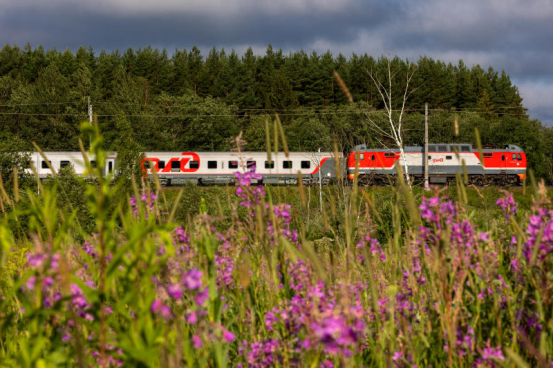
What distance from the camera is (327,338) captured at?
0.95 m

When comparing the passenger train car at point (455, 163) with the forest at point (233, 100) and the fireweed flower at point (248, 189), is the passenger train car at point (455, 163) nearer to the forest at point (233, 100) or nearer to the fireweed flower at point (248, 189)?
the forest at point (233, 100)

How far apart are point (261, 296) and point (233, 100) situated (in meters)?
65.5

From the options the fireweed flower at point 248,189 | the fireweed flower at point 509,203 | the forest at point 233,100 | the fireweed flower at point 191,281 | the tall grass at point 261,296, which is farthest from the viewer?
the forest at point 233,100

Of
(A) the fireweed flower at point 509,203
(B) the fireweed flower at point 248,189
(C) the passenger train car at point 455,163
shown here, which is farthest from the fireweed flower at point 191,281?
(C) the passenger train car at point 455,163

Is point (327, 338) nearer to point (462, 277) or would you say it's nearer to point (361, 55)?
point (462, 277)

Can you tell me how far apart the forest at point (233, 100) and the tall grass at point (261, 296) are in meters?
17.6

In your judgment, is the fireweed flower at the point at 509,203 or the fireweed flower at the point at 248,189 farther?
the fireweed flower at the point at 509,203

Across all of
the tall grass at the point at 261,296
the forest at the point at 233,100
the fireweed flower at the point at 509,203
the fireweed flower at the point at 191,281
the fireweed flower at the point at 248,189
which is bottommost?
the tall grass at the point at 261,296

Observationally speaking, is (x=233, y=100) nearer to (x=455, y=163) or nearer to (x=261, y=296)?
(x=455, y=163)

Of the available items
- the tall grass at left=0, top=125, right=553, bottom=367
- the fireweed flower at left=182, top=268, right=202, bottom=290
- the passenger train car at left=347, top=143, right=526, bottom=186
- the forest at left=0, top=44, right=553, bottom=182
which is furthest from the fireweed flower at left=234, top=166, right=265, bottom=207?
the passenger train car at left=347, top=143, right=526, bottom=186

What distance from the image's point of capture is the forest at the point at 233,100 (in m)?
47.2

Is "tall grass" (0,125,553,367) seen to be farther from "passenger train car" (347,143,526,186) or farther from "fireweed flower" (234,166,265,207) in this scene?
"passenger train car" (347,143,526,186)

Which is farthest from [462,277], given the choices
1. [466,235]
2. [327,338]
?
[327,338]

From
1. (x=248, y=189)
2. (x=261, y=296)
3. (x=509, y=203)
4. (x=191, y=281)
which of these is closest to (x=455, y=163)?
(x=509, y=203)
